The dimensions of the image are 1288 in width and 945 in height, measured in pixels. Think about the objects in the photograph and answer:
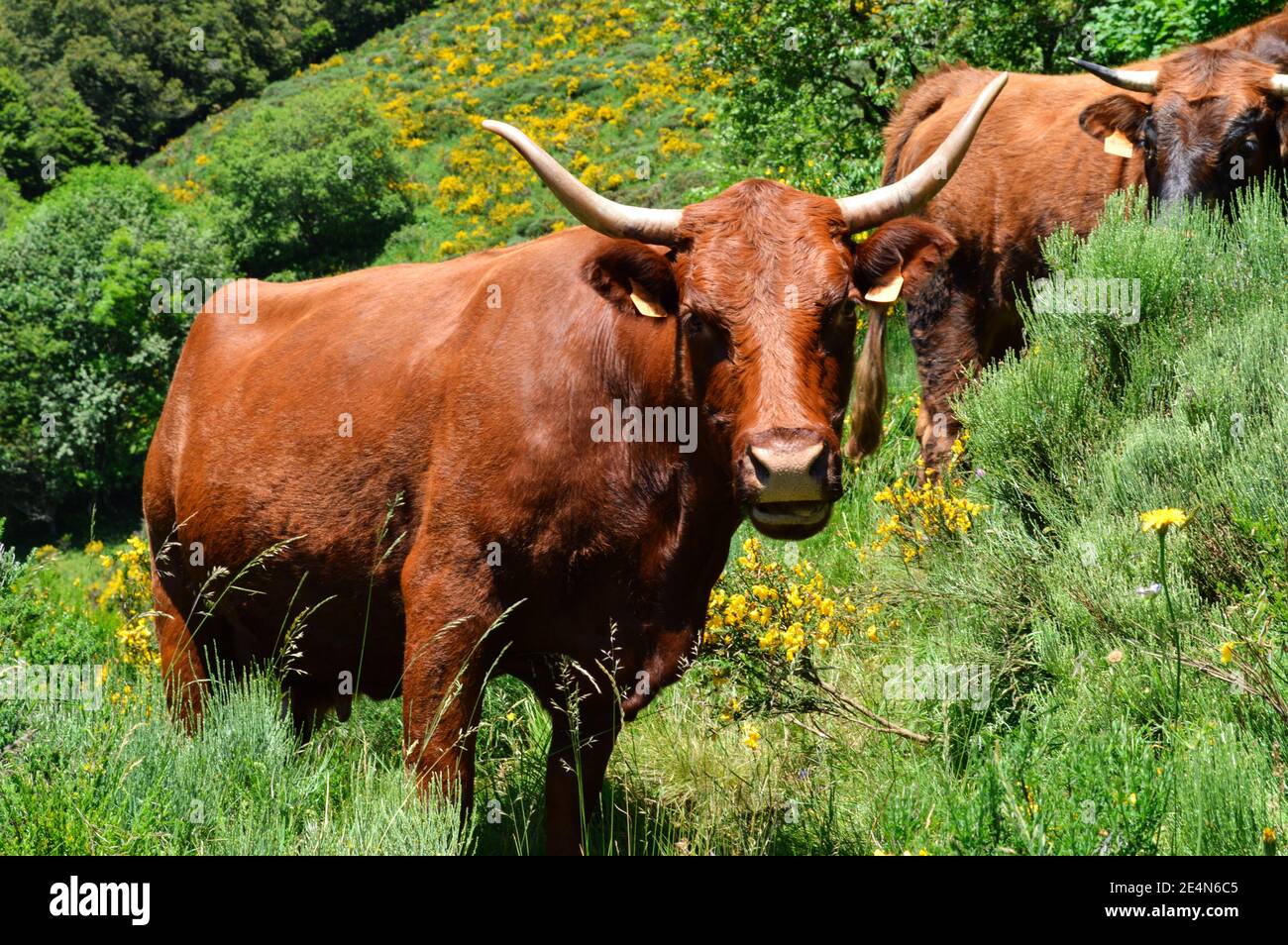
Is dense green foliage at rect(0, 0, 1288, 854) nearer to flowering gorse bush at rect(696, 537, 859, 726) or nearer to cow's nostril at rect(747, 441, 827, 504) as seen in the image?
flowering gorse bush at rect(696, 537, 859, 726)

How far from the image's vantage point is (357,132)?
44188 millimetres

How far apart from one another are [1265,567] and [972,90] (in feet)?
21.4

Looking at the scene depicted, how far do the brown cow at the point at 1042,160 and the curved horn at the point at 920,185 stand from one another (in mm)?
3708

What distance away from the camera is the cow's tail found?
7.89 meters

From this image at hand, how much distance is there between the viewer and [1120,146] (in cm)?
779

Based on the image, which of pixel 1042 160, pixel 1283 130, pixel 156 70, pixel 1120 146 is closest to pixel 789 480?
pixel 1283 130

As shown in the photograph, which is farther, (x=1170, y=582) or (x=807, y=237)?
(x=1170, y=582)

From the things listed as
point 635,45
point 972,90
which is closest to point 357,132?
point 635,45

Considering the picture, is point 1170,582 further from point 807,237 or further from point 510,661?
point 510,661

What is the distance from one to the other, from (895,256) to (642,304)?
86 cm

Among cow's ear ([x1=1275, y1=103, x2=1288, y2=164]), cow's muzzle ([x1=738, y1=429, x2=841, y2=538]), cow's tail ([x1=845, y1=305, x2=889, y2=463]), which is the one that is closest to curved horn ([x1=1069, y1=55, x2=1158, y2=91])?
cow's ear ([x1=1275, y1=103, x2=1288, y2=164])

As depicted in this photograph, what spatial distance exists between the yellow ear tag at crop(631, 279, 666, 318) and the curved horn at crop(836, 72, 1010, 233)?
2.33ft

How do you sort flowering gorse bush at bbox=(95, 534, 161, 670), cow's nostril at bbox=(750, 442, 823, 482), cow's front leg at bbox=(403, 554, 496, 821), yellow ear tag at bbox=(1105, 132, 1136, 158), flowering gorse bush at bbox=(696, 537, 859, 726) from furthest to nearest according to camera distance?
yellow ear tag at bbox=(1105, 132, 1136, 158)
flowering gorse bush at bbox=(95, 534, 161, 670)
flowering gorse bush at bbox=(696, 537, 859, 726)
cow's front leg at bbox=(403, 554, 496, 821)
cow's nostril at bbox=(750, 442, 823, 482)

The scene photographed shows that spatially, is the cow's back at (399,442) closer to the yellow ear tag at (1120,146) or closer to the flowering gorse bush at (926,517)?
the flowering gorse bush at (926,517)
